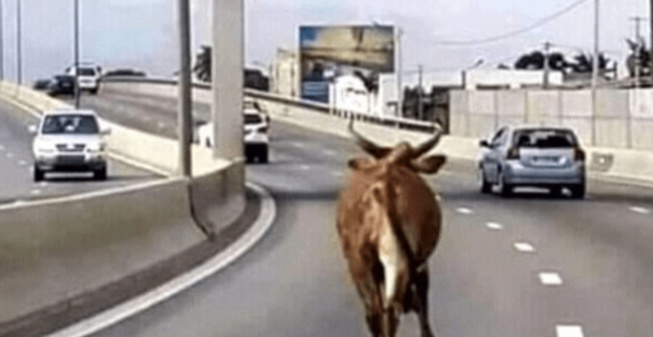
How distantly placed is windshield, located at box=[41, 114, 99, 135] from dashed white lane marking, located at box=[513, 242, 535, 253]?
29242mm

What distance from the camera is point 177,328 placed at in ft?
51.9

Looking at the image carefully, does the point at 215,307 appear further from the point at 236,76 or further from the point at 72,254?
the point at 236,76

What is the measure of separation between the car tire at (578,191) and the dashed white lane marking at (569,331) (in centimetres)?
2535

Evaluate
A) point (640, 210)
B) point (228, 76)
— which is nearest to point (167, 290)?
point (640, 210)

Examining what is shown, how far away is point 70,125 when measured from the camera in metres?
55.2

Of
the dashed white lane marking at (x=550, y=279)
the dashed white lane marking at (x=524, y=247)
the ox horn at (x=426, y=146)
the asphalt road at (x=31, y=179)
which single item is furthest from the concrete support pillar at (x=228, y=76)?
the ox horn at (x=426, y=146)

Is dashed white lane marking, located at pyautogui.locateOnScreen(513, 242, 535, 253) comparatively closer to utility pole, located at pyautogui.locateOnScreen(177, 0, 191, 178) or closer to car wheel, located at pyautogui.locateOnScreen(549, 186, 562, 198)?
utility pole, located at pyautogui.locateOnScreen(177, 0, 191, 178)

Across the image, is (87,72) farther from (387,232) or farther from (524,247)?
(387,232)

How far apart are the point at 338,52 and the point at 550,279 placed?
141 metres

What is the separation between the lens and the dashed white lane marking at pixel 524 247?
82.8 feet

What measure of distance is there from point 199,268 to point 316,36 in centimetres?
13790

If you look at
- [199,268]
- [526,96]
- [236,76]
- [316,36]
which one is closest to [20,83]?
[316,36]

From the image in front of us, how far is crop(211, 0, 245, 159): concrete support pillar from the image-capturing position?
4338cm

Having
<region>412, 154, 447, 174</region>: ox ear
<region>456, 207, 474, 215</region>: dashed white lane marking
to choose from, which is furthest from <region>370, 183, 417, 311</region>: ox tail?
<region>456, 207, 474, 215</region>: dashed white lane marking
